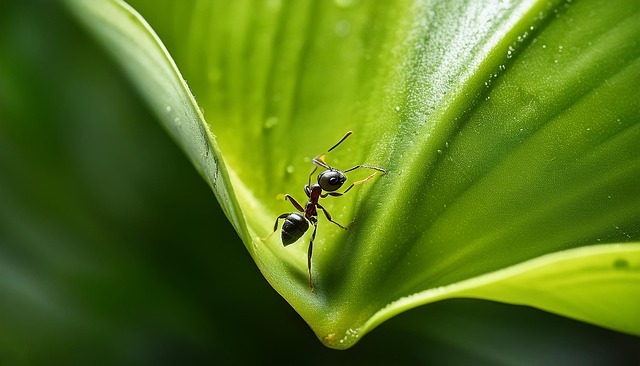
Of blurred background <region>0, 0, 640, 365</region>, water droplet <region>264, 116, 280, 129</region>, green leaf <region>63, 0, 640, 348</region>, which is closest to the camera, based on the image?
green leaf <region>63, 0, 640, 348</region>

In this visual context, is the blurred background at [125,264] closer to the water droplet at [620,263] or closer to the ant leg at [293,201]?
the ant leg at [293,201]

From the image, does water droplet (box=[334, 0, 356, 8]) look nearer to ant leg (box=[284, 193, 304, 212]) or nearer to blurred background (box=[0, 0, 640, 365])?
ant leg (box=[284, 193, 304, 212])

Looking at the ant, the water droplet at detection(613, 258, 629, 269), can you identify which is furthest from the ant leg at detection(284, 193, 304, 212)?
the water droplet at detection(613, 258, 629, 269)

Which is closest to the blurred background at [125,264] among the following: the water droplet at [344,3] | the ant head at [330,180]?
the ant head at [330,180]

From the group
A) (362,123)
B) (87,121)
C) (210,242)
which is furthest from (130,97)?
(362,123)

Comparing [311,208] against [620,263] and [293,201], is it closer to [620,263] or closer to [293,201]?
[293,201]

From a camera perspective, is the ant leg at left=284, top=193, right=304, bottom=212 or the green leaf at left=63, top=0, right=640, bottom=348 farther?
the ant leg at left=284, top=193, right=304, bottom=212
